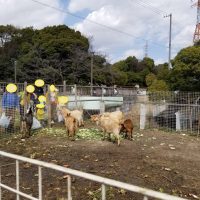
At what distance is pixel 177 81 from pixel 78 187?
12.6 metres

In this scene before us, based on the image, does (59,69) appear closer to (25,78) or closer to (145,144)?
(25,78)

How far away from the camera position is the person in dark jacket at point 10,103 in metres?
13.0

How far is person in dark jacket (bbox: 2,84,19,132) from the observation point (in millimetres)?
12977

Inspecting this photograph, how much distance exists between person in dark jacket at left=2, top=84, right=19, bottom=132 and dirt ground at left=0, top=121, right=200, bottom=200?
0.77 meters

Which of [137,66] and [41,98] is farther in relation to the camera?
[137,66]

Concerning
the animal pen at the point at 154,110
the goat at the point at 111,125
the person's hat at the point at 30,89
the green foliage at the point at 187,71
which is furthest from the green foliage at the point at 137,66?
the goat at the point at 111,125

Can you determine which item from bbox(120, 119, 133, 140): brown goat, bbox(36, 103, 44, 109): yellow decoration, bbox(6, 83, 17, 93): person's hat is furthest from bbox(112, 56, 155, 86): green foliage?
bbox(120, 119, 133, 140): brown goat

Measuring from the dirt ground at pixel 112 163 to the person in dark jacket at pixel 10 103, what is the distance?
77 cm

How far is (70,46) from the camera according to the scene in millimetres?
45688

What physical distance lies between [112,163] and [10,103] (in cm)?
566

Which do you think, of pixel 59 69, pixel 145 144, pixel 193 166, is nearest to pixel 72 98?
pixel 145 144

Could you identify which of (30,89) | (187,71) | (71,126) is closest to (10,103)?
(30,89)

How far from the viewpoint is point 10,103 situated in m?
13.1

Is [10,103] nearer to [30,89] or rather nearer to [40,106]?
[30,89]
